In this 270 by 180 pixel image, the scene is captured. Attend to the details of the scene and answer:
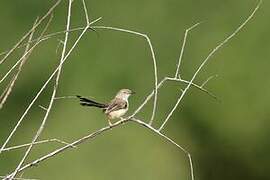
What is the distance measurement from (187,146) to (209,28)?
82 centimetres

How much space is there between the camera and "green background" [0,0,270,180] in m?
5.06

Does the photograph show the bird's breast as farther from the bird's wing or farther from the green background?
the green background

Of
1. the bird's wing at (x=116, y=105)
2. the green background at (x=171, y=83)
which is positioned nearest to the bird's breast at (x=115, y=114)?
the bird's wing at (x=116, y=105)

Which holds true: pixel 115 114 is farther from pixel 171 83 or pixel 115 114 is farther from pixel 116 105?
pixel 171 83

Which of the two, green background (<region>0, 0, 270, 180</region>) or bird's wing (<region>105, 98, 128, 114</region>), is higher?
bird's wing (<region>105, 98, 128, 114</region>)

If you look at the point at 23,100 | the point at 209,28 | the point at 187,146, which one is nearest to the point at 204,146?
the point at 187,146

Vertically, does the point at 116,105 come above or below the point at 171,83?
above

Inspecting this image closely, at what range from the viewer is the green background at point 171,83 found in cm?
506

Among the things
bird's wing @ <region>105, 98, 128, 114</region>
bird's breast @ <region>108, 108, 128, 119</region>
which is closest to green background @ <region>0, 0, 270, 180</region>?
bird's wing @ <region>105, 98, 128, 114</region>

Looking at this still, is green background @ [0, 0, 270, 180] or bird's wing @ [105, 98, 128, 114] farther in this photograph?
green background @ [0, 0, 270, 180]

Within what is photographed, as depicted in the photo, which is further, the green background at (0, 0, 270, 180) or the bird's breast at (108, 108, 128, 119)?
the green background at (0, 0, 270, 180)

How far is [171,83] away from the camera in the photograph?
5102 millimetres

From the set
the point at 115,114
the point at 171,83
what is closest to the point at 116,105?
the point at 115,114

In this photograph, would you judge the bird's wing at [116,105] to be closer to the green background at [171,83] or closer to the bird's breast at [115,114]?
the bird's breast at [115,114]
